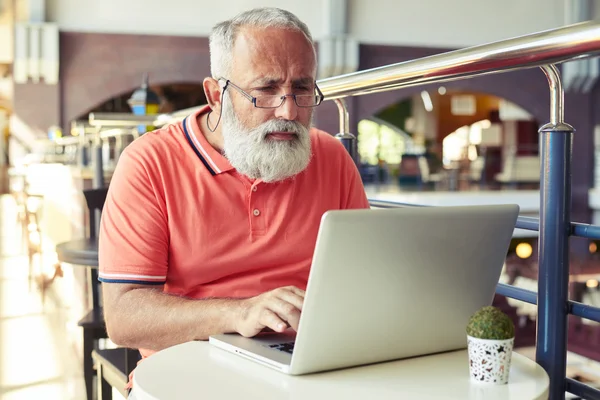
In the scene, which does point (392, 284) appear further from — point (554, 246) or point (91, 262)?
point (91, 262)

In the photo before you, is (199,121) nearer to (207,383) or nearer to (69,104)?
(207,383)

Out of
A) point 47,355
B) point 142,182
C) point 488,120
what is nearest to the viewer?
point 142,182

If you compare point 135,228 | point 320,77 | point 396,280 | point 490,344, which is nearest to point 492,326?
point 490,344

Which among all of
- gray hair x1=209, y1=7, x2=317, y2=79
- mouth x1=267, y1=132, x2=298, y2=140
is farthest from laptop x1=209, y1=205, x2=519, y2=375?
gray hair x1=209, y1=7, x2=317, y2=79

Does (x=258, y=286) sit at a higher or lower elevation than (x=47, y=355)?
higher

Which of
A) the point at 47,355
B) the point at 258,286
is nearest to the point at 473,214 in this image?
the point at 258,286

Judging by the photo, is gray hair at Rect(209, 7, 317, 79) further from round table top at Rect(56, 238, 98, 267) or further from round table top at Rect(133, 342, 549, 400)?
round table top at Rect(56, 238, 98, 267)

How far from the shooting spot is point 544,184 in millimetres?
1174

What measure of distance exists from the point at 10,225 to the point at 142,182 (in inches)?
445

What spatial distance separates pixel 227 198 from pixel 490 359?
0.70m

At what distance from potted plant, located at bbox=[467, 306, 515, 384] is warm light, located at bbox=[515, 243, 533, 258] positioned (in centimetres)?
1511

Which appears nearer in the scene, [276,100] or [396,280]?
[396,280]

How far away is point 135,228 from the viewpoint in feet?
4.68

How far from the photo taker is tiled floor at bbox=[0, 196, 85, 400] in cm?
337
